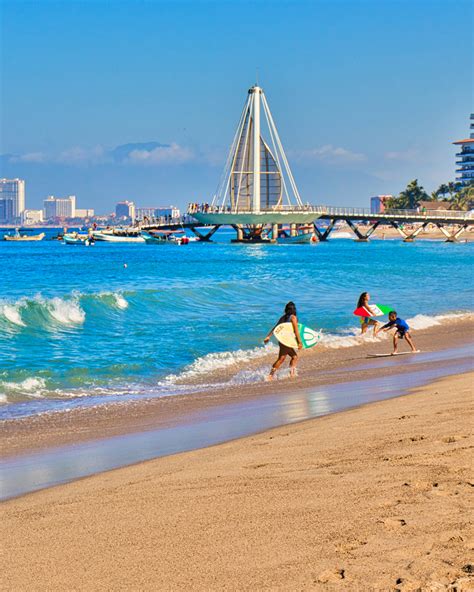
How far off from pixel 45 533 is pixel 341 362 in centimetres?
1078

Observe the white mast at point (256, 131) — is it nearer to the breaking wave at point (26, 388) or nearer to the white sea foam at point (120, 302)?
the white sea foam at point (120, 302)

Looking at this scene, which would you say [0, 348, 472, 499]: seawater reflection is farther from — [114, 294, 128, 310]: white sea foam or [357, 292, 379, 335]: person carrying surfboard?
[114, 294, 128, 310]: white sea foam

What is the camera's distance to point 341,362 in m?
15.6

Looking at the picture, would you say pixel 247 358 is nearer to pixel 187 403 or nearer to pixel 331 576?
pixel 187 403

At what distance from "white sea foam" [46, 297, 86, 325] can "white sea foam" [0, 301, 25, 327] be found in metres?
1.01

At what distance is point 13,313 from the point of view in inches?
867

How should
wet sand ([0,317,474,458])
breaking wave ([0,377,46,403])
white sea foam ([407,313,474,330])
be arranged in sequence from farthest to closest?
1. white sea foam ([407,313,474,330])
2. breaking wave ([0,377,46,403])
3. wet sand ([0,317,474,458])

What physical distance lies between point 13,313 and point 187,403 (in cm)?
1193

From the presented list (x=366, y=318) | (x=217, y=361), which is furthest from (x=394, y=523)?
(x=366, y=318)

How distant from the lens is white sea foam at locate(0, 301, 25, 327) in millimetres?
21617

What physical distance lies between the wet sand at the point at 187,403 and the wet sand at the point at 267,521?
203cm

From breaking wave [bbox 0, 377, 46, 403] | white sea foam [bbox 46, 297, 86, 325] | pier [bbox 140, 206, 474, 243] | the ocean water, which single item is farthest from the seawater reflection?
pier [bbox 140, 206, 474, 243]

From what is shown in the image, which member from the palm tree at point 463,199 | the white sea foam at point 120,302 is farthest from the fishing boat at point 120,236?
the white sea foam at point 120,302

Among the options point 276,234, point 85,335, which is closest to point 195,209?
point 276,234
